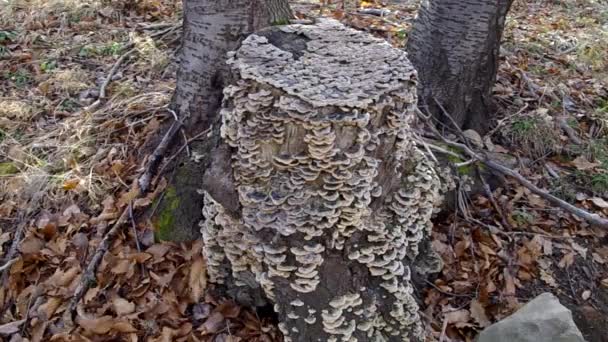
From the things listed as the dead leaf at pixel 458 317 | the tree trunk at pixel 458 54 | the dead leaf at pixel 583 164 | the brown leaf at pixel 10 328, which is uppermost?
the tree trunk at pixel 458 54

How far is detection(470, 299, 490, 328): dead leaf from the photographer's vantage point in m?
2.93

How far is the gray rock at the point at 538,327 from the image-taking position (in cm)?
254

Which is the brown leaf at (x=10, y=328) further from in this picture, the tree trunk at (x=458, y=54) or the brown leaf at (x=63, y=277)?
the tree trunk at (x=458, y=54)

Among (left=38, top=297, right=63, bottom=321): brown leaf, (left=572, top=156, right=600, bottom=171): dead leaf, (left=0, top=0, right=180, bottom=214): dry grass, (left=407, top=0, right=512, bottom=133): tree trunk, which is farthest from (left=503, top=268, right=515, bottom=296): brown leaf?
(left=38, top=297, right=63, bottom=321): brown leaf

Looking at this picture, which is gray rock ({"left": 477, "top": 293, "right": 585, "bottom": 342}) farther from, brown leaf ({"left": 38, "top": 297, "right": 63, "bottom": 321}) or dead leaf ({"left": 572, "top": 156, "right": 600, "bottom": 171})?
brown leaf ({"left": 38, "top": 297, "right": 63, "bottom": 321})

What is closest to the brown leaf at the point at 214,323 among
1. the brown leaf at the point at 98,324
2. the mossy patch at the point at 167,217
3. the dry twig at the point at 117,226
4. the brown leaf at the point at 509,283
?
the brown leaf at the point at 98,324

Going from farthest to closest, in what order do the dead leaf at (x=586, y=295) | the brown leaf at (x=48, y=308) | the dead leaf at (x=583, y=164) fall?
the dead leaf at (x=583, y=164) < the dead leaf at (x=586, y=295) < the brown leaf at (x=48, y=308)

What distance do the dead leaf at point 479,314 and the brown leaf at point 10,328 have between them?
8.13 feet

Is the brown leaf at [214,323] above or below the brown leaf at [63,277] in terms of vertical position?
below

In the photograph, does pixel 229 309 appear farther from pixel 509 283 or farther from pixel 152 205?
pixel 509 283

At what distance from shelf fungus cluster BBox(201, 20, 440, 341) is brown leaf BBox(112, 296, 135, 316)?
2.05ft

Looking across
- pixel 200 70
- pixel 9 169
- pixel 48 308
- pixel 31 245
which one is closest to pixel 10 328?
pixel 48 308

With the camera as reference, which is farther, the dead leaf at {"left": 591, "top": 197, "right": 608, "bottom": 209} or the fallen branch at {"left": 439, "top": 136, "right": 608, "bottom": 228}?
the dead leaf at {"left": 591, "top": 197, "right": 608, "bottom": 209}

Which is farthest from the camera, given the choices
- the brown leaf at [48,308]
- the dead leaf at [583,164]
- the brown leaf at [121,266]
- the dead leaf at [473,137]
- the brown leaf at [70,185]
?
the dead leaf at [583,164]
